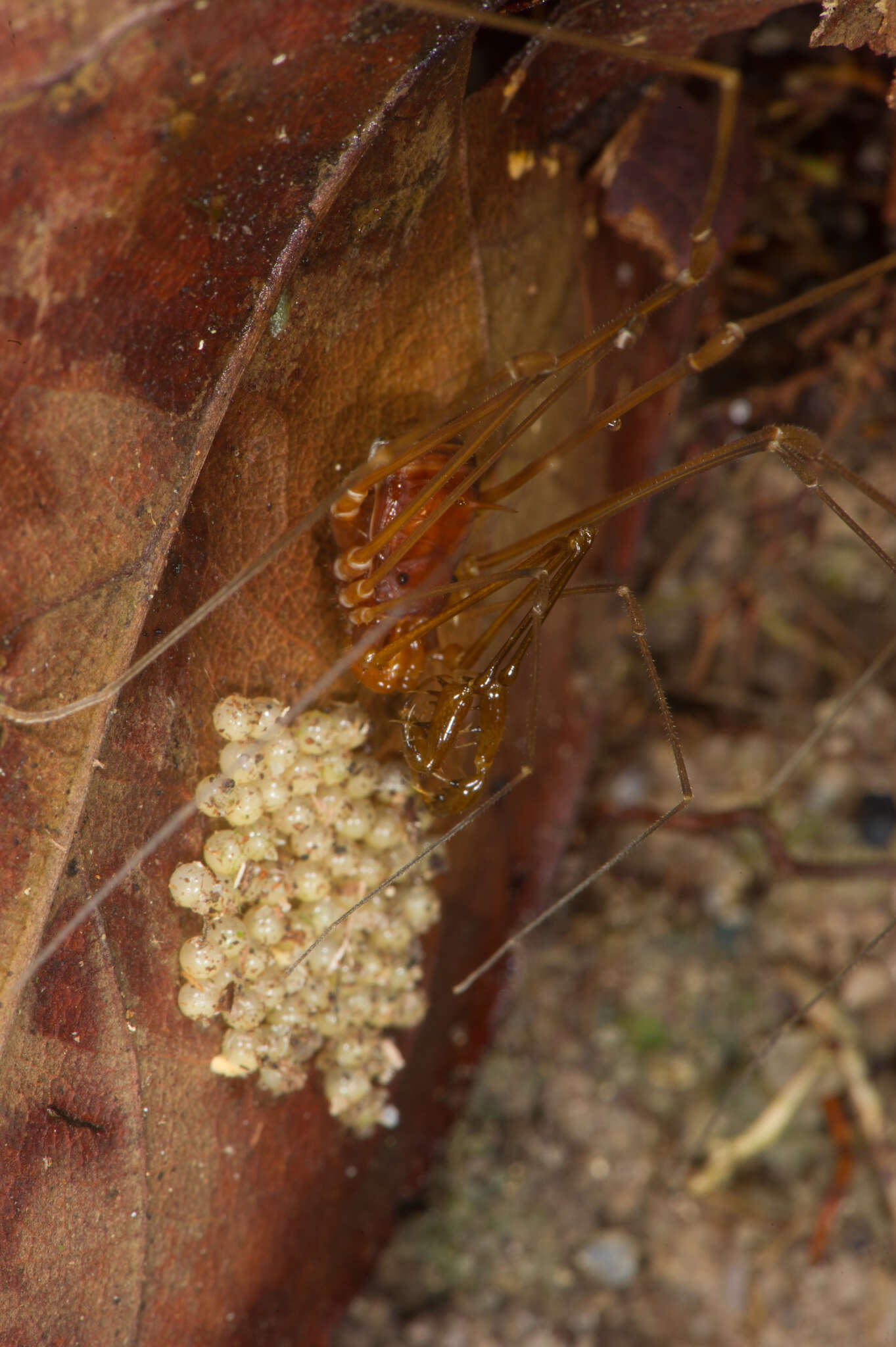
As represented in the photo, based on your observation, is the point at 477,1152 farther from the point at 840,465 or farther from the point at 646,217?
the point at 646,217

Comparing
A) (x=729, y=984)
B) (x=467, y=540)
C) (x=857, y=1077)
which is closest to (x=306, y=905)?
(x=467, y=540)

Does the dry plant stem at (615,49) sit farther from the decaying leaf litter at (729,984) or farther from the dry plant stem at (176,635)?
the decaying leaf litter at (729,984)

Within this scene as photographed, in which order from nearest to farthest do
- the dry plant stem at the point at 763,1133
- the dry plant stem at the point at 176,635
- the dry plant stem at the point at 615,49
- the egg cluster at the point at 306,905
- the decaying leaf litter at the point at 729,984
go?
the dry plant stem at the point at 615,49, the dry plant stem at the point at 176,635, the egg cluster at the point at 306,905, the decaying leaf litter at the point at 729,984, the dry plant stem at the point at 763,1133

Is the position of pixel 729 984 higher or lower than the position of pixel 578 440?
lower

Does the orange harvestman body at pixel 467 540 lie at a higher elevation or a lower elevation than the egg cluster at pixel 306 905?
higher

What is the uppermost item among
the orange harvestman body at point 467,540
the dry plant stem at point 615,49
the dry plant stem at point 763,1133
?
the dry plant stem at point 615,49

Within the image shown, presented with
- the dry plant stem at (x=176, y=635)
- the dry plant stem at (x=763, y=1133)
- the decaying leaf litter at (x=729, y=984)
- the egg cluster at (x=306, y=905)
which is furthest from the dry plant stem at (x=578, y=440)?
the dry plant stem at (x=763, y=1133)

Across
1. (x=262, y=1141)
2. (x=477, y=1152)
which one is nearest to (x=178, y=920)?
A: (x=262, y=1141)

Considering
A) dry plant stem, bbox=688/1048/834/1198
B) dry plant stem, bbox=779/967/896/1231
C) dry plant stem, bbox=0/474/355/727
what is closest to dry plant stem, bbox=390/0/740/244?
dry plant stem, bbox=0/474/355/727

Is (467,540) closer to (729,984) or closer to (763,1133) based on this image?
(729,984)

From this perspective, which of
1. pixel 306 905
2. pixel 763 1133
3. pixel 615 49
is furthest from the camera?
pixel 763 1133
